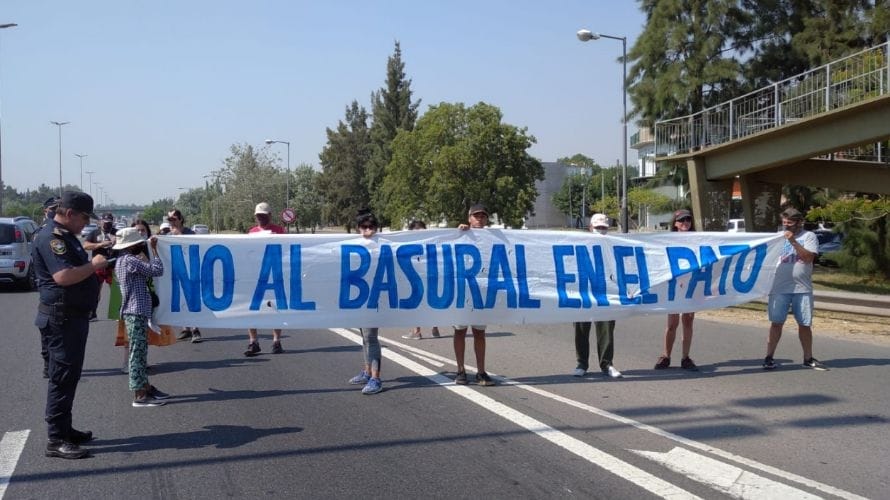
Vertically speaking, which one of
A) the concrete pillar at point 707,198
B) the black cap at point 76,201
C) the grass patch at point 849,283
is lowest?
the grass patch at point 849,283

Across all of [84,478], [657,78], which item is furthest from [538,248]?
[657,78]

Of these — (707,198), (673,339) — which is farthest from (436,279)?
(707,198)

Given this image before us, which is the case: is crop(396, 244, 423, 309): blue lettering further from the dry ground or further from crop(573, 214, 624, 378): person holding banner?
the dry ground

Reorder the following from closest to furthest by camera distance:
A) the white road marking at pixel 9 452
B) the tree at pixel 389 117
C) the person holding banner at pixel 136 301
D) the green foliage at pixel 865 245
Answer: the white road marking at pixel 9 452 < the person holding banner at pixel 136 301 < the green foliage at pixel 865 245 < the tree at pixel 389 117

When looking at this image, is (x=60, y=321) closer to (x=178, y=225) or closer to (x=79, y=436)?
(x=79, y=436)

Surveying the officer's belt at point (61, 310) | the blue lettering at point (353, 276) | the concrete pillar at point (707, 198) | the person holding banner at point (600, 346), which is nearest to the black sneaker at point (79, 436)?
the officer's belt at point (61, 310)

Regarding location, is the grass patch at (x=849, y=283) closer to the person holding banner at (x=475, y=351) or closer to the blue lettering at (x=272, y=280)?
the person holding banner at (x=475, y=351)

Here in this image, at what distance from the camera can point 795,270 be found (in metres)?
9.04

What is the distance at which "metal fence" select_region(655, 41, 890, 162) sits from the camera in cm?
1797

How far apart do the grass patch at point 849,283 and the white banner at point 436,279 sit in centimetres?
1650

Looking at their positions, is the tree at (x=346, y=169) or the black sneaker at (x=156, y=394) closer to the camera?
the black sneaker at (x=156, y=394)

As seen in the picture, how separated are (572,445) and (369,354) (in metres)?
2.84

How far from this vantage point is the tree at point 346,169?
88.7 meters

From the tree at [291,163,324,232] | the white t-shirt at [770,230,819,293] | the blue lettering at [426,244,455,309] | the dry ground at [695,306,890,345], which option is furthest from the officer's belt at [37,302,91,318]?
the tree at [291,163,324,232]
